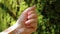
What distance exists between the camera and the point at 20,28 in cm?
42

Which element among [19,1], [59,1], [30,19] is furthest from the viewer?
[19,1]

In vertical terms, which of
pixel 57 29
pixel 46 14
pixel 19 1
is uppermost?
pixel 19 1

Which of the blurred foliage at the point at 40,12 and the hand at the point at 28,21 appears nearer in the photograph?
the hand at the point at 28,21

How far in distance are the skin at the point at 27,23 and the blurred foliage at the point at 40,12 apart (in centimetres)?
63

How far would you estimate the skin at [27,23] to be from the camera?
0.40 meters

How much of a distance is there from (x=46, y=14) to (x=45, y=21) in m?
0.05

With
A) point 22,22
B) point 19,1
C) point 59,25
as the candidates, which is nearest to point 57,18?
point 59,25

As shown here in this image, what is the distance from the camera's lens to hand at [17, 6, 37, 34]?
396 mm

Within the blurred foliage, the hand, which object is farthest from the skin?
the blurred foliage

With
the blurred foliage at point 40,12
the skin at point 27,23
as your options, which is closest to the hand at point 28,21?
the skin at point 27,23

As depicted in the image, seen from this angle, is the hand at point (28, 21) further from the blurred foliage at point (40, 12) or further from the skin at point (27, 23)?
the blurred foliage at point (40, 12)

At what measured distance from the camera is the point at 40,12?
Answer: 1094 mm

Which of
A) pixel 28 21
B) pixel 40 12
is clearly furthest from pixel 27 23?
pixel 40 12

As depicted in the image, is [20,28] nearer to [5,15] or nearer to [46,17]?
[46,17]
